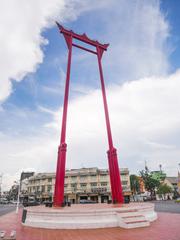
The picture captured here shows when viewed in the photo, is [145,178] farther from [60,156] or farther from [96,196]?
[60,156]

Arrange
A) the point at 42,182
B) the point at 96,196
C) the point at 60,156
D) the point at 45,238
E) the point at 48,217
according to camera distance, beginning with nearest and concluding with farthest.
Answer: the point at 45,238 → the point at 48,217 → the point at 60,156 → the point at 96,196 → the point at 42,182

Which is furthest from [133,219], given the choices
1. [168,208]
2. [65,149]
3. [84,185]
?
[84,185]

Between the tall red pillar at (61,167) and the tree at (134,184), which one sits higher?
the tree at (134,184)

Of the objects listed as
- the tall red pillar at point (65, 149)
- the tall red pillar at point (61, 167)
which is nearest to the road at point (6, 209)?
the tall red pillar at point (61, 167)

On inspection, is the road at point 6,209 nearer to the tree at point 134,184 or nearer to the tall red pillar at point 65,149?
the tall red pillar at point 65,149

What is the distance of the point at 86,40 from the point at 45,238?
15.9m

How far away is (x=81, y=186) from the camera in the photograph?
47531 mm

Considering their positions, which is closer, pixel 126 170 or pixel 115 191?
pixel 115 191

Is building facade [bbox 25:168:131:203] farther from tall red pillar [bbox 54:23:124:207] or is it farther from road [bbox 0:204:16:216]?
tall red pillar [bbox 54:23:124:207]

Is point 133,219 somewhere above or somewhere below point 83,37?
below

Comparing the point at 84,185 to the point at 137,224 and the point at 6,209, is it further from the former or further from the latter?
the point at 137,224

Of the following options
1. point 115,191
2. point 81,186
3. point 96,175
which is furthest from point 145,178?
point 115,191

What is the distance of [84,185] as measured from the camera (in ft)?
156

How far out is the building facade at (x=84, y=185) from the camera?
4597 cm
